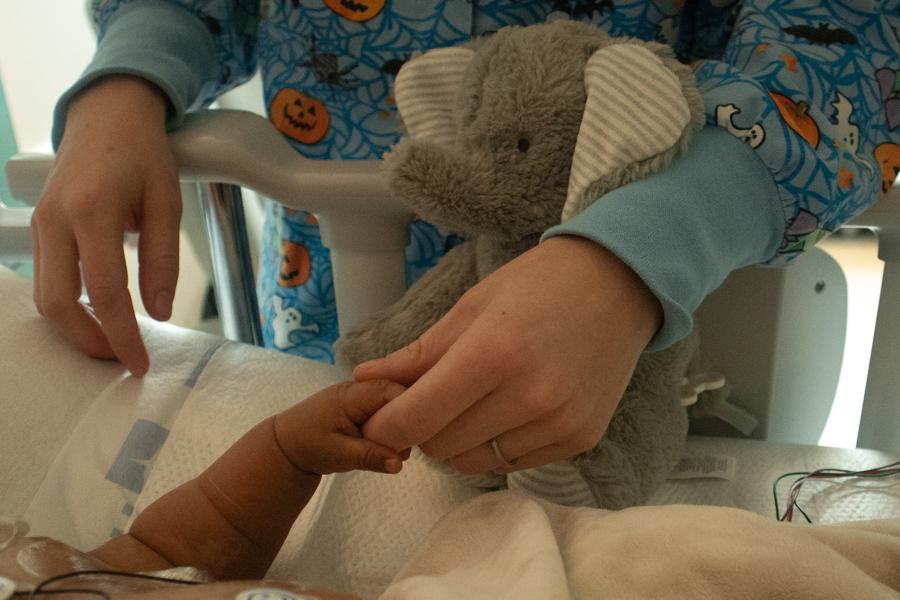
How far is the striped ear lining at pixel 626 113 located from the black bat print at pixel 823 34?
163 millimetres

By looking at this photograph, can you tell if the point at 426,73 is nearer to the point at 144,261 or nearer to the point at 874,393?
the point at 144,261

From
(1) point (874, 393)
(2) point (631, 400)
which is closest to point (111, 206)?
(2) point (631, 400)

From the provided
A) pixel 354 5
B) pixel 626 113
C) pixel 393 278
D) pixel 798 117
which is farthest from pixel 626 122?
pixel 354 5

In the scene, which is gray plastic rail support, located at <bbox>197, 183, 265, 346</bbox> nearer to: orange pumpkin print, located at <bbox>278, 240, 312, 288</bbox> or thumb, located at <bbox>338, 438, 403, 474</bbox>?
orange pumpkin print, located at <bbox>278, 240, 312, 288</bbox>

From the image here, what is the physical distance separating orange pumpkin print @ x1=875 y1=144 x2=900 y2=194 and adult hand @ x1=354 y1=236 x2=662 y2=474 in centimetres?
26

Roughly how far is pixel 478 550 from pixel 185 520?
0.20 m

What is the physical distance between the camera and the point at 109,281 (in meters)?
0.46

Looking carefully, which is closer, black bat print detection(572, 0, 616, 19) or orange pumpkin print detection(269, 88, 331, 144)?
black bat print detection(572, 0, 616, 19)

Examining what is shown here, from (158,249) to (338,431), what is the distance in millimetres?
214

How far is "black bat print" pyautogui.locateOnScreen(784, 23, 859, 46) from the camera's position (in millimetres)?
458

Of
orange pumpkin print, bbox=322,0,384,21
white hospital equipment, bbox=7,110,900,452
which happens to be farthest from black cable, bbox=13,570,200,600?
orange pumpkin print, bbox=322,0,384,21

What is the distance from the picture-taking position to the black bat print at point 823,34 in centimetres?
46

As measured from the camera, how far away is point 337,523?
1.53 ft

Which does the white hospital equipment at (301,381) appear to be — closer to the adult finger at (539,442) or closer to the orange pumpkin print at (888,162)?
the orange pumpkin print at (888,162)
